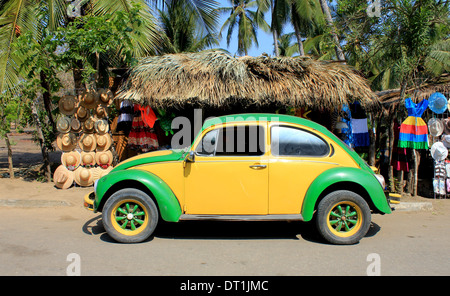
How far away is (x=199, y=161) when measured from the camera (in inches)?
206

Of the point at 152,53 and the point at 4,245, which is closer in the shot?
the point at 4,245

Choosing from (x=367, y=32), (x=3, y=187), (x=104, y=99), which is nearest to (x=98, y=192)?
(x=104, y=99)

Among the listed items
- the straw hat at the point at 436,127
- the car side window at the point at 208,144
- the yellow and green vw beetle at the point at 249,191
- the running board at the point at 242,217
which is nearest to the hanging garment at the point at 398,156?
the straw hat at the point at 436,127

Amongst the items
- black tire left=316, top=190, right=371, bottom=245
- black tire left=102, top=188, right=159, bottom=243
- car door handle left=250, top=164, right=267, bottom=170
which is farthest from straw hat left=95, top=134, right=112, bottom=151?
black tire left=316, top=190, right=371, bottom=245

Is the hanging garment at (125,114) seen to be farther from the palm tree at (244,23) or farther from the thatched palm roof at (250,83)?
the palm tree at (244,23)

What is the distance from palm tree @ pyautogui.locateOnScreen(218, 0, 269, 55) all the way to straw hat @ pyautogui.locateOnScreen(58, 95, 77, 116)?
21517 millimetres

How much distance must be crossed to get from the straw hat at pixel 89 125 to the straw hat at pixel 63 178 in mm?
1030

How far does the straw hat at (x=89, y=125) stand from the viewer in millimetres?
8867

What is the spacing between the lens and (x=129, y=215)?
17.1ft

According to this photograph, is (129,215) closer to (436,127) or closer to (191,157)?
(191,157)

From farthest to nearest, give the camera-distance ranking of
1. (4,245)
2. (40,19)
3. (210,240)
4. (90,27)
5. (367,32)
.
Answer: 1. (40,19)
2. (367,32)
3. (90,27)
4. (210,240)
5. (4,245)

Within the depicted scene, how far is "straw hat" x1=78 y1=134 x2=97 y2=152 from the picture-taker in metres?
8.84
